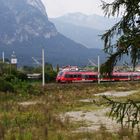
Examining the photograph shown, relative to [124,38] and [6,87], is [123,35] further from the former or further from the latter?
[6,87]

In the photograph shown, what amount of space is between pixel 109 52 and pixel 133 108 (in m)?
1.12

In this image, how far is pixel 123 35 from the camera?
9391 millimetres

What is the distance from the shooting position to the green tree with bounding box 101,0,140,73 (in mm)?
9062

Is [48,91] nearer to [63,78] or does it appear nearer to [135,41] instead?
[63,78]

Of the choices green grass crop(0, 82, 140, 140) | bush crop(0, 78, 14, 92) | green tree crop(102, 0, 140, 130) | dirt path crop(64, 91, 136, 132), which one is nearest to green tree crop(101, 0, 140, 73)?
green tree crop(102, 0, 140, 130)

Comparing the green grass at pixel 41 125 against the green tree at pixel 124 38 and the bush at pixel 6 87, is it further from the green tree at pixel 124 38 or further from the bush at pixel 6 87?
the green tree at pixel 124 38

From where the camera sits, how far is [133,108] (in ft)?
28.9

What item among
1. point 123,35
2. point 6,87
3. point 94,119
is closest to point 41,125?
point 94,119

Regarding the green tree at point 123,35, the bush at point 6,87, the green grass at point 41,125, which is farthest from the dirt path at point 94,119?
the bush at point 6,87

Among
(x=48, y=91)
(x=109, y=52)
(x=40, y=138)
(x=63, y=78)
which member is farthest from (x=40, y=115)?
(x=63, y=78)

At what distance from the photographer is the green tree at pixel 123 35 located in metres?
9.06

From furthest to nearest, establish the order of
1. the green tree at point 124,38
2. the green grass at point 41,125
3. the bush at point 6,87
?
the bush at point 6,87, the green grass at point 41,125, the green tree at point 124,38

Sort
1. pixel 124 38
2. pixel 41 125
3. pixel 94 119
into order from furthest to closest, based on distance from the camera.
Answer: pixel 94 119 → pixel 41 125 → pixel 124 38

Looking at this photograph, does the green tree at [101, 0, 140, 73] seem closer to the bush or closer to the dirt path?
the dirt path
